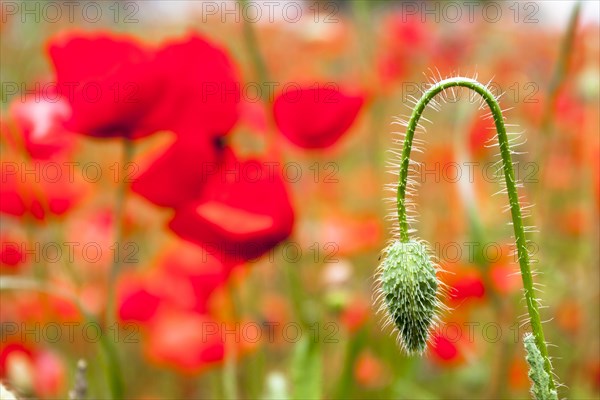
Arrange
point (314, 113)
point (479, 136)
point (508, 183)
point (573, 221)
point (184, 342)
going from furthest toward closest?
1. point (573, 221)
2. point (479, 136)
3. point (184, 342)
4. point (314, 113)
5. point (508, 183)

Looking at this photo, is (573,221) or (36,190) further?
(573,221)

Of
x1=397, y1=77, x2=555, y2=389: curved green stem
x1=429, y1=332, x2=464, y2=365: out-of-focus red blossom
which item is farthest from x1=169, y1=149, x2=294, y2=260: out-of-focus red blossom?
x1=397, y1=77, x2=555, y2=389: curved green stem

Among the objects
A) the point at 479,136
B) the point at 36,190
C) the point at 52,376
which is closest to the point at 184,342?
the point at 52,376

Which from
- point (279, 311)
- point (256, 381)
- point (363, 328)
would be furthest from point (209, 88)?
point (279, 311)

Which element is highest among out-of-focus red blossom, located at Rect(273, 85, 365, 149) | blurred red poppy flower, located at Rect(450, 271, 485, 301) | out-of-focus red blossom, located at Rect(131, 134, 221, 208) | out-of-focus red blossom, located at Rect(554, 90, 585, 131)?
out-of-focus red blossom, located at Rect(554, 90, 585, 131)

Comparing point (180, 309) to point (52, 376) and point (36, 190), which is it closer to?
point (52, 376)

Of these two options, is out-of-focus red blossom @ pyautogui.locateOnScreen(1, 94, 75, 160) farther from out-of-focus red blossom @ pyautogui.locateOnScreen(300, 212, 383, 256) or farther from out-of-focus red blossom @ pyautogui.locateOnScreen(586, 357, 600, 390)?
out-of-focus red blossom @ pyautogui.locateOnScreen(586, 357, 600, 390)

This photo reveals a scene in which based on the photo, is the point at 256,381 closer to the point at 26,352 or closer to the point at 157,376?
the point at 26,352

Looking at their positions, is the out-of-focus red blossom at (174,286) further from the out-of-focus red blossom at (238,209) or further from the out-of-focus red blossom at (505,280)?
the out-of-focus red blossom at (505,280)
